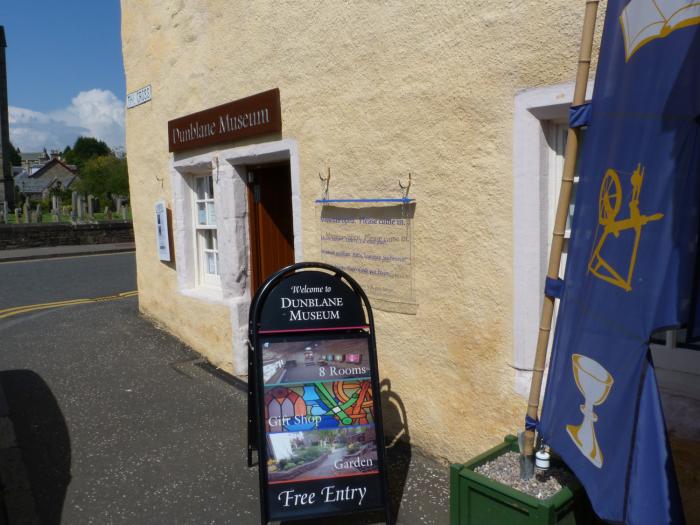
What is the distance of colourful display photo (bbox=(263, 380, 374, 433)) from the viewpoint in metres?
3.39

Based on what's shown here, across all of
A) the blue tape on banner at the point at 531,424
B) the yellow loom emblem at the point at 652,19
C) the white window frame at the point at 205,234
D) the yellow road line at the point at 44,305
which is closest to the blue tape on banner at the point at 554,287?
the blue tape on banner at the point at 531,424

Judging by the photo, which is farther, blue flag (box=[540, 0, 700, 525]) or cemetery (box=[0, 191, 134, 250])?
cemetery (box=[0, 191, 134, 250])

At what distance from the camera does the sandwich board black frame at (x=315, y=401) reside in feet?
10.9

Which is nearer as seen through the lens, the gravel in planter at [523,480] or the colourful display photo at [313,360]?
the gravel in planter at [523,480]

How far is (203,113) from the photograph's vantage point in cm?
625

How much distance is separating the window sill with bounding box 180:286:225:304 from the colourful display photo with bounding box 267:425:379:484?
3.20 metres

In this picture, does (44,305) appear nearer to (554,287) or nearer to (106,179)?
(554,287)

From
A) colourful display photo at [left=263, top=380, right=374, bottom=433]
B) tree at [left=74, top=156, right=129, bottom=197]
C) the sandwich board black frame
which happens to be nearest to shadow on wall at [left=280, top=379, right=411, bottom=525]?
the sandwich board black frame

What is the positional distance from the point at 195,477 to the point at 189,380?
6.76 ft

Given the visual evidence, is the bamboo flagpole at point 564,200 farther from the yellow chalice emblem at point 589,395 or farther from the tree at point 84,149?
the tree at point 84,149

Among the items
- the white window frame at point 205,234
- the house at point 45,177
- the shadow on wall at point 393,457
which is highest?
the house at point 45,177

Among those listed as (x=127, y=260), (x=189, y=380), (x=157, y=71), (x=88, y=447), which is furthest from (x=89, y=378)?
(x=127, y=260)

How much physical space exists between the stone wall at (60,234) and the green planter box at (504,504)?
77.0 feet

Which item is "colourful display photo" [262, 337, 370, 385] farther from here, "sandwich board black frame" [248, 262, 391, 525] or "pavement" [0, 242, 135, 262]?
"pavement" [0, 242, 135, 262]
